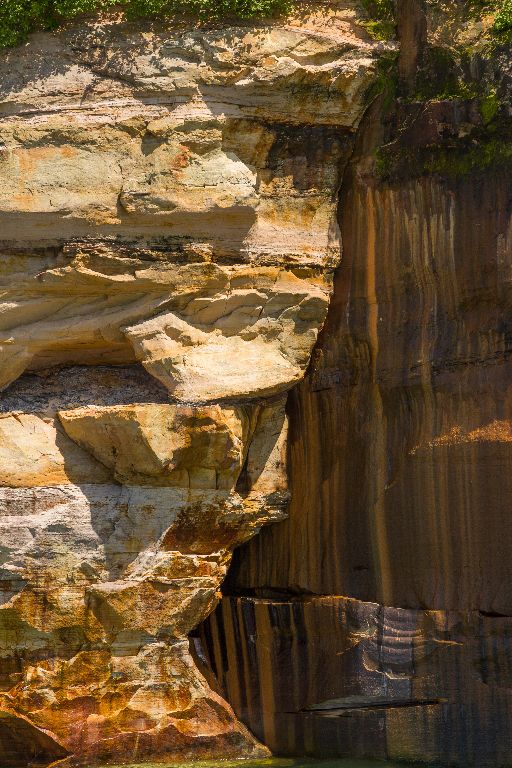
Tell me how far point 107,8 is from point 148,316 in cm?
240

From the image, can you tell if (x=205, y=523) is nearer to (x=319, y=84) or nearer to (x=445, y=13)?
(x=319, y=84)

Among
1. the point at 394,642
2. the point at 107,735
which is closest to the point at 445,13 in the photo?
the point at 394,642

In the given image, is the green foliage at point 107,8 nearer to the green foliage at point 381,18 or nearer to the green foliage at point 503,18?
the green foliage at point 381,18

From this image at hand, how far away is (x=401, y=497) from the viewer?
8188mm

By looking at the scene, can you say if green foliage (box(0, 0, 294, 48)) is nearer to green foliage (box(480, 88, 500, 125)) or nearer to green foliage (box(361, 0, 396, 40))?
green foliage (box(361, 0, 396, 40))

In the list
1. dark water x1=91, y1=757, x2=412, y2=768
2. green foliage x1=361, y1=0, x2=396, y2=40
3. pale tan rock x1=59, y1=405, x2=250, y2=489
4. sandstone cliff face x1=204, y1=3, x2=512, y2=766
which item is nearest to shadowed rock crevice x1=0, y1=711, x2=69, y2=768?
dark water x1=91, y1=757, x2=412, y2=768

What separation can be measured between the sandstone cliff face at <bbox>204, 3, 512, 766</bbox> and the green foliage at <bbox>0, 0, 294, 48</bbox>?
129cm

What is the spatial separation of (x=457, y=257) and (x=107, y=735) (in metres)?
4.42

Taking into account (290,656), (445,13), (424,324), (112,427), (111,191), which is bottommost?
(290,656)

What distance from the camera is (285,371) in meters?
8.40

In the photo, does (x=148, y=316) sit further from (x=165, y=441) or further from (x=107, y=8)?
(x=107, y=8)

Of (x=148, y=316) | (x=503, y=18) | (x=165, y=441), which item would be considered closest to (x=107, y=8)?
(x=148, y=316)

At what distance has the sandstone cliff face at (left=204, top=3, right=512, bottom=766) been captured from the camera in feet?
25.7

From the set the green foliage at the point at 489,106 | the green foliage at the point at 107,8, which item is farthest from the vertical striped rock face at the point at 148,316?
the green foliage at the point at 489,106
